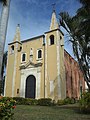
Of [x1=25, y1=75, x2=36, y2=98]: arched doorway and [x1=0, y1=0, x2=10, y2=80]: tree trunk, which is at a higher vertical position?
[x1=0, y1=0, x2=10, y2=80]: tree trunk

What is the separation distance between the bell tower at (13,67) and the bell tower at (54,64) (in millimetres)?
5889

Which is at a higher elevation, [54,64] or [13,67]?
[13,67]

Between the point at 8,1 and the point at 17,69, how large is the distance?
20407 mm

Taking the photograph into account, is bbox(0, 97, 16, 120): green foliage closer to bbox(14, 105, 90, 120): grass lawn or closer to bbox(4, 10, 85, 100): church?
bbox(14, 105, 90, 120): grass lawn

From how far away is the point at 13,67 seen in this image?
2998 cm

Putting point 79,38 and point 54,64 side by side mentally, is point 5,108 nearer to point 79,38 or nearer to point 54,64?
point 79,38

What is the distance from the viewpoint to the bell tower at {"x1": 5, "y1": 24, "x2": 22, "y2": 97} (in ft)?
94.1

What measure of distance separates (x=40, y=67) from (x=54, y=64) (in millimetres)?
2756

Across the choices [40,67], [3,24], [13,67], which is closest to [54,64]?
[40,67]

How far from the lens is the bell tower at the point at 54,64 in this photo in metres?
24.5

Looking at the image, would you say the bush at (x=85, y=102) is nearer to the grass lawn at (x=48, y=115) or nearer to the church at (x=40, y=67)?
the grass lawn at (x=48, y=115)

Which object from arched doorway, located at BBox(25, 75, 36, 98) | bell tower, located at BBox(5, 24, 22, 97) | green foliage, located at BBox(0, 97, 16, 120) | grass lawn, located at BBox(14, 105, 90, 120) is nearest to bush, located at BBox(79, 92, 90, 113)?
grass lawn, located at BBox(14, 105, 90, 120)

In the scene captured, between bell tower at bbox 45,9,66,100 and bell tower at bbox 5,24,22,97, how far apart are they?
19.3 feet

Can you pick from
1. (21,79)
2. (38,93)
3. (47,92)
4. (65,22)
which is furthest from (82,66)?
(21,79)
